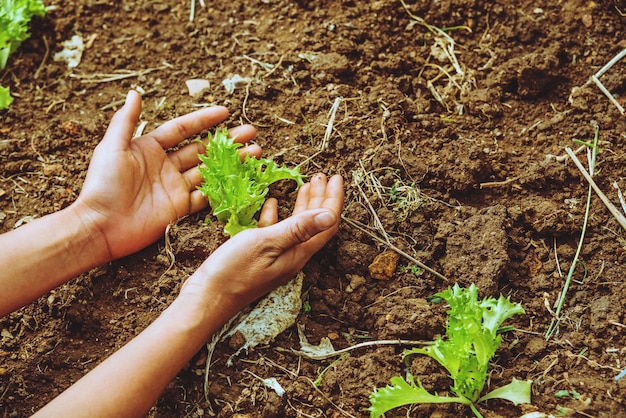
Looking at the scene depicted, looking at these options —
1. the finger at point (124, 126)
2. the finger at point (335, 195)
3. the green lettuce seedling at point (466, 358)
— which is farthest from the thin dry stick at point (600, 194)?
the finger at point (124, 126)

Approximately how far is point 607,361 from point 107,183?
2.41 metres

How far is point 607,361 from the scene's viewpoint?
105 inches

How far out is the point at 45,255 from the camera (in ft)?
9.42

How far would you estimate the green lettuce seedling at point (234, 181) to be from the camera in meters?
2.92

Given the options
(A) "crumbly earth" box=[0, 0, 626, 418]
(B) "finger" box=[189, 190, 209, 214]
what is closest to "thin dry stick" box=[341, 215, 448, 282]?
(A) "crumbly earth" box=[0, 0, 626, 418]

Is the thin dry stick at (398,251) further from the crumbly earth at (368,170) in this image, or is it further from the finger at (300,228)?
the finger at (300,228)

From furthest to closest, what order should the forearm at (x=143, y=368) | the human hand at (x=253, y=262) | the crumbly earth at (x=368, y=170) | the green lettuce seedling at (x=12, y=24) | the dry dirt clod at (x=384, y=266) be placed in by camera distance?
the green lettuce seedling at (x=12, y=24) < the dry dirt clod at (x=384, y=266) < the crumbly earth at (x=368, y=170) < the human hand at (x=253, y=262) < the forearm at (x=143, y=368)

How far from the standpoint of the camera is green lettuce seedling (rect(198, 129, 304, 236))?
2922 mm

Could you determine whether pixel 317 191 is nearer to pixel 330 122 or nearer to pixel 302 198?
pixel 302 198

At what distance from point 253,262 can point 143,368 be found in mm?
620

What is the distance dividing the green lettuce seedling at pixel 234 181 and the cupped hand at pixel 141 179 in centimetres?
15

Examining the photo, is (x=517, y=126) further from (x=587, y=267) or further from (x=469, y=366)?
(x=469, y=366)

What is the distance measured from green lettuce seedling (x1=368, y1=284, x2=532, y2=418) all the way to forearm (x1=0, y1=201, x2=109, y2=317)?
4.93 ft

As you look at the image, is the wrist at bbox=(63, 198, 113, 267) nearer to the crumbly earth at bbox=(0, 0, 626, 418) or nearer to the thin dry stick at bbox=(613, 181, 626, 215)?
the crumbly earth at bbox=(0, 0, 626, 418)
